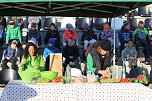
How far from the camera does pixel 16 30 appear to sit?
40.3 feet

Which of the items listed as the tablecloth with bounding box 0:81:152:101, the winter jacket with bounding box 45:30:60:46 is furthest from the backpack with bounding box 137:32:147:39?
the tablecloth with bounding box 0:81:152:101

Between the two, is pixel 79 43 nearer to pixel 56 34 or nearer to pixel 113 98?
pixel 56 34

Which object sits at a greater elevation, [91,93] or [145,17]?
[145,17]

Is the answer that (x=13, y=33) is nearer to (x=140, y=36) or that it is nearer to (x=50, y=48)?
(x=50, y=48)

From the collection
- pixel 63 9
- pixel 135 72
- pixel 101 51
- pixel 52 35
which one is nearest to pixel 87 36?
pixel 52 35

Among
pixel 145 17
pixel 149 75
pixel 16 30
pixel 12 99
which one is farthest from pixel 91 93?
pixel 145 17

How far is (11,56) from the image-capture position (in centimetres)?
1121

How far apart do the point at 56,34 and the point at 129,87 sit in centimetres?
723

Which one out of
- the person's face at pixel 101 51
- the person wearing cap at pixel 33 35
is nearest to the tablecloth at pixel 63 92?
the person's face at pixel 101 51

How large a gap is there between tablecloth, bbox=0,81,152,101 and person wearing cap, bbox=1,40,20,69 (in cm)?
518

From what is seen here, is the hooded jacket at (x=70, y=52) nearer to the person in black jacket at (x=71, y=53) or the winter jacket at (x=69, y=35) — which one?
the person in black jacket at (x=71, y=53)

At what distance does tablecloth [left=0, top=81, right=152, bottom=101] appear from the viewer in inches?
225

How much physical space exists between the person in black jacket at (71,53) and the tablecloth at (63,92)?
18.2 feet

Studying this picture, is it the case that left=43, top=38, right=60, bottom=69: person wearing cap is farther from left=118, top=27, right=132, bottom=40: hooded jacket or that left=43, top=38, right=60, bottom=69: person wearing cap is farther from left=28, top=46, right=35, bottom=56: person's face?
left=28, top=46, right=35, bottom=56: person's face
